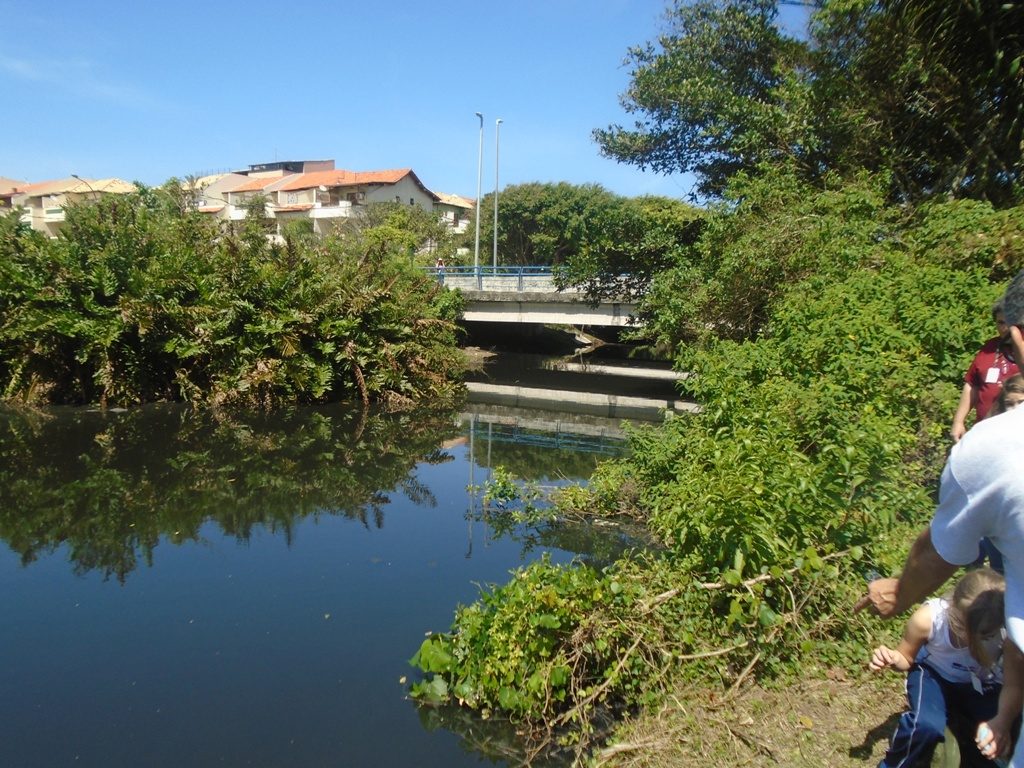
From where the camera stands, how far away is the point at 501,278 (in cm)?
2555

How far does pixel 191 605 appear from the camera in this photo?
20.1 feet

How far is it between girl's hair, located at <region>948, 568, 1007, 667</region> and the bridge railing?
22.1 metres

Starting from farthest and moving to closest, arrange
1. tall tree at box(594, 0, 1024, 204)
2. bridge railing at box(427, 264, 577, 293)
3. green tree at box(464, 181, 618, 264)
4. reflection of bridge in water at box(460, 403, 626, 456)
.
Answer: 1. green tree at box(464, 181, 618, 264)
2. bridge railing at box(427, 264, 577, 293)
3. reflection of bridge in water at box(460, 403, 626, 456)
4. tall tree at box(594, 0, 1024, 204)

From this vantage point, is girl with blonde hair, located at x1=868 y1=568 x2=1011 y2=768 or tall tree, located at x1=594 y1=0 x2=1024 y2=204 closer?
girl with blonde hair, located at x1=868 y1=568 x2=1011 y2=768

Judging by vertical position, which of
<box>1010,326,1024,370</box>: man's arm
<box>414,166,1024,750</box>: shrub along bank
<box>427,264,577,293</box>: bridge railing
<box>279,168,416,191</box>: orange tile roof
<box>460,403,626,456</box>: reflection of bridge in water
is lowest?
<box>460,403,626,456</box>: reflection of bridge in water

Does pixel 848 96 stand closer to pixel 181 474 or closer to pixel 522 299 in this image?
pixel 181 474

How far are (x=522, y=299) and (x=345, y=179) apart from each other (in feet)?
127

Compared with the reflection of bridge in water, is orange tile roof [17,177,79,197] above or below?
above

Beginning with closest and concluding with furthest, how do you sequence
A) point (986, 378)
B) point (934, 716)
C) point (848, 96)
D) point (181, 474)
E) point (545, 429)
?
point (934, 716) < point (986, 378) < point (181, 474) < point (848, 96) < point (545, 429)

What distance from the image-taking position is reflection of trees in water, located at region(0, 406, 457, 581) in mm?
7953

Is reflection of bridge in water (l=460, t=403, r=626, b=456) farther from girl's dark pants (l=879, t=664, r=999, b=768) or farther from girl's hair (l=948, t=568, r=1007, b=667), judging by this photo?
girl's hair (l=948, t=568, r=1007, b=667)

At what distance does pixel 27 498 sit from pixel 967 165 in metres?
13.1

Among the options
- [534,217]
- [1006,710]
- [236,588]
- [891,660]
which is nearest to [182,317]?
[236,588]

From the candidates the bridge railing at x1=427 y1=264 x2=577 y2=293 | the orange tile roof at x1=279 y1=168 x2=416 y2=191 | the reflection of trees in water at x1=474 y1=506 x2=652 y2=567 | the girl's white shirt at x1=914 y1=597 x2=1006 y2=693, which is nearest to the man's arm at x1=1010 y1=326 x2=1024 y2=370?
the girl's white shirt at x1=914 y1=597 x2=1006 y2=693
